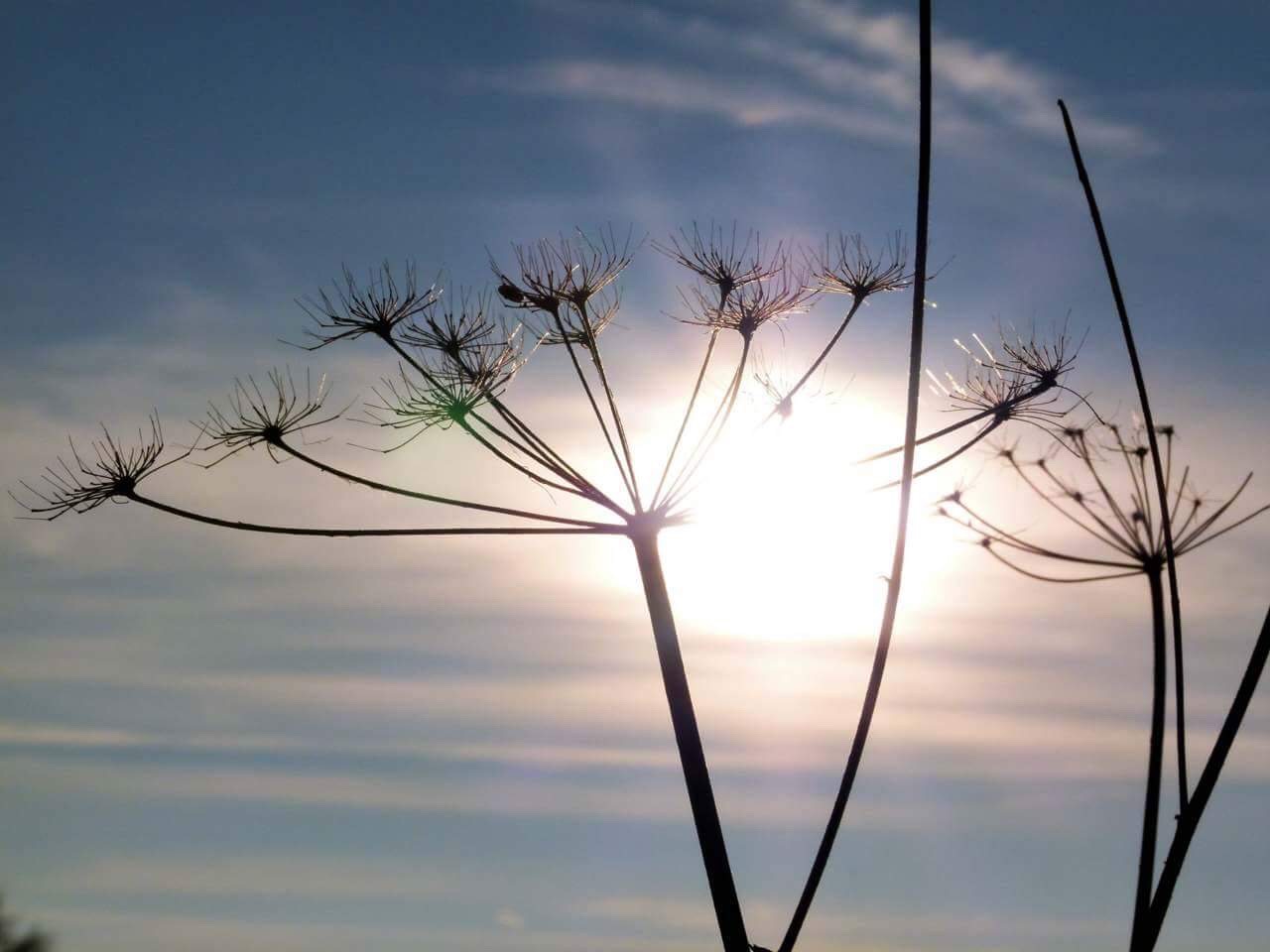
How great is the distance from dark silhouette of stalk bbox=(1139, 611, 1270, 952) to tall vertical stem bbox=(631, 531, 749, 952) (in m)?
1.64

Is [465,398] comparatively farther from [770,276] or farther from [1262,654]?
[1262,654]

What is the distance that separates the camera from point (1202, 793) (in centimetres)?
421

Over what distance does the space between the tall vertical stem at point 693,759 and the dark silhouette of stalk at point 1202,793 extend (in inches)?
64.6

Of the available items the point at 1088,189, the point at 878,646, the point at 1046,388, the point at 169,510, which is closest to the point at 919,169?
the point at 1088,189

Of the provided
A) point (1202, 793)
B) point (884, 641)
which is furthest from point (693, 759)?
point (1202, 793)

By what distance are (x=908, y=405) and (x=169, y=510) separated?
4.21 metres

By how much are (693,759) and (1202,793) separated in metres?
2.25

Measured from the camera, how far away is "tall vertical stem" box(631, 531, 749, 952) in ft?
17.6

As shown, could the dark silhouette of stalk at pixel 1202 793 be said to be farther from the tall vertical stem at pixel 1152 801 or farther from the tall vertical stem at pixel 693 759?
the tall vertical stem at pixel 693 759

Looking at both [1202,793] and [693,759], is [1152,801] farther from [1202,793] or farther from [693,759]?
[693,759]

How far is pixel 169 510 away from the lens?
23.7 ft

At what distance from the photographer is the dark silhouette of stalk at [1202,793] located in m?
3.97

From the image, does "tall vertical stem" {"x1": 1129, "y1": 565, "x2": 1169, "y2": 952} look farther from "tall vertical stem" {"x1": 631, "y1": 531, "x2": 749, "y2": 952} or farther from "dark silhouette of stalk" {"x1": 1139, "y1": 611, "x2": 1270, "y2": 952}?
"tall vertical stem" {"x1": 631, "y1": 531, "x2": 749, "y2": 952}

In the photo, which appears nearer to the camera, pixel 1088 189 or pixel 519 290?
pixel 1088 189
